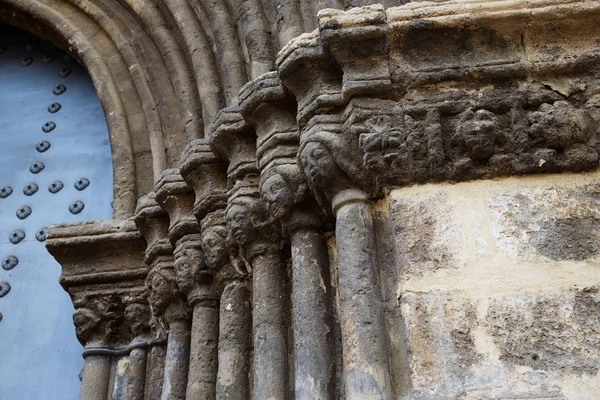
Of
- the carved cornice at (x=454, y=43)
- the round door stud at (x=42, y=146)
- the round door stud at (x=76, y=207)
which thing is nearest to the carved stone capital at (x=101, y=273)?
the round door stud at (x=76, y=207)

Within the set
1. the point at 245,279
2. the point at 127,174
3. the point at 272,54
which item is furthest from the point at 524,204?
the point at 127,174

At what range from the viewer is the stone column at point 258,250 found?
2010mm

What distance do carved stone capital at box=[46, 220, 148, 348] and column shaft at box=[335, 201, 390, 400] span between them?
125 centimetres

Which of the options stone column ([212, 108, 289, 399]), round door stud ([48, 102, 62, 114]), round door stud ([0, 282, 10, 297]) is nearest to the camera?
stone column ([212, 108, 289, 399])

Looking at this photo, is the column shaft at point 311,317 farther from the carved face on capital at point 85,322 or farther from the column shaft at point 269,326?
the carved face on capital at point 85,322

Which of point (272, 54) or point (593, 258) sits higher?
point (272, 54)

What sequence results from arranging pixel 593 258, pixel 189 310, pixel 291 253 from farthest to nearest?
pixel 189 310 → pixel 291 253 → pixel 593 258

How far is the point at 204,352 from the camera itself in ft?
7.79

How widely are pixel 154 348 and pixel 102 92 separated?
4.03 ft

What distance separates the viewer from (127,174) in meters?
3.17

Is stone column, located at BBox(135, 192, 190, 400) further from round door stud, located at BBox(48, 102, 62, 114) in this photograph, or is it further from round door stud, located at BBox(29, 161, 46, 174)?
round door stud, located at BBox(48, 102, 62, 114)

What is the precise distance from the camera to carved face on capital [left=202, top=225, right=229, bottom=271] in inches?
93.1

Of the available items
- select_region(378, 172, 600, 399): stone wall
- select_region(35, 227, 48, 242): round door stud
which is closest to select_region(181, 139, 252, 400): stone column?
select_region(378, 172, 600, 399): stone wall

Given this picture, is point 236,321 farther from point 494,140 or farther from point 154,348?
point 494,140
